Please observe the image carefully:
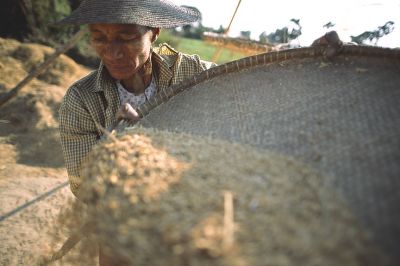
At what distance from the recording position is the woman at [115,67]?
58.7 inches

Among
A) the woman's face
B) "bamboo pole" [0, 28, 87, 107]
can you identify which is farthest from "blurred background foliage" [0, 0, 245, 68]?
the woman's face

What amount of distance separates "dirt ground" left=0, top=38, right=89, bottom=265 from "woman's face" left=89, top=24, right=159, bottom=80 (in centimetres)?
150

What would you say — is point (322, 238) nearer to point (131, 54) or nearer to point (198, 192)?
point (198, 192)

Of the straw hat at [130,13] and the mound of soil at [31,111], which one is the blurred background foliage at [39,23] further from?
the straw hat at [130,13]

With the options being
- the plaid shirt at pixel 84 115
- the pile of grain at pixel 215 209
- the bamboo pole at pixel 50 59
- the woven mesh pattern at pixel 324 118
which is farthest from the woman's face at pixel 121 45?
the bamboo pole at pixel 50 59

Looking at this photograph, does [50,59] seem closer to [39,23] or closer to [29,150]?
[29,150]

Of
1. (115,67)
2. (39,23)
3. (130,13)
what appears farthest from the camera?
(39,23)

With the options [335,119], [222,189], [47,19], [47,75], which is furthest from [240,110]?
[47,19]

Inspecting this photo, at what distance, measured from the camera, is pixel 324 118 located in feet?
3.39

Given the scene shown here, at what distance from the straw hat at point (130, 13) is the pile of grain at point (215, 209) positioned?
2.15ft

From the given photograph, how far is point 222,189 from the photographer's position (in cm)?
82

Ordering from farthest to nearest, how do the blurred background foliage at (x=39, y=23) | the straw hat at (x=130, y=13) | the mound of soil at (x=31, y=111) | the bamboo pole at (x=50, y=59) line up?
the blurred background foliage at (x=39, y=23) → the mound of soil at (x=31, y=111) → the bamboo pole at (x=50, y=59) → the straw hat at (x=130, y=13)

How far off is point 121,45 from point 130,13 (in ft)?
0.48

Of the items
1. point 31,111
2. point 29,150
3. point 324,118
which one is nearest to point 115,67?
point 324,118
